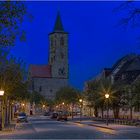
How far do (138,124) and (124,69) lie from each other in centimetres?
4761

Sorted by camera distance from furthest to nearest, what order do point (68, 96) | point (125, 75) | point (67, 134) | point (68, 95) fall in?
point (68, 95), point (68, 96), point (125, 75), point (67, 134)

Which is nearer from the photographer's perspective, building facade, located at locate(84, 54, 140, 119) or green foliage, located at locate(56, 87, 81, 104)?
building facade, located at locate(84, 54, 140, 119)

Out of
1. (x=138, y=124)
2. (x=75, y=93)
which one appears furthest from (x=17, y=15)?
(x=75, y=93)

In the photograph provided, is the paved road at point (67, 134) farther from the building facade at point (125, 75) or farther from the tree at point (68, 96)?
the tree at point (68, 96)

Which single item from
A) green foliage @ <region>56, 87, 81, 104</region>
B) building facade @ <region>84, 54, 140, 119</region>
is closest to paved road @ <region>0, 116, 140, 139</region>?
building facade @ <region>84, 54, 140, 119</region>

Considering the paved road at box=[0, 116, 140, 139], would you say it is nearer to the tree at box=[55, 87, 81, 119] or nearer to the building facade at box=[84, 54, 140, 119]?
the building facade at box=[84, 54, 140, 119]

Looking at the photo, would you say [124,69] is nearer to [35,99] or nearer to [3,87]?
[3,87]

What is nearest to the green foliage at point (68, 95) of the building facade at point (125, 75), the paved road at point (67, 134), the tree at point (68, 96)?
the tree at point (68, 96)

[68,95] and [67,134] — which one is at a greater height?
[68,95]

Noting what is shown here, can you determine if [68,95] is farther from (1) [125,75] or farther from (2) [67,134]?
(2) [67,134]

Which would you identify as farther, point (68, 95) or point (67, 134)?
point (68, 95)

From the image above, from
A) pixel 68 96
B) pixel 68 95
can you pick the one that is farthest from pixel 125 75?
pixel 68 95

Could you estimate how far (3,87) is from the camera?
54.6 meters

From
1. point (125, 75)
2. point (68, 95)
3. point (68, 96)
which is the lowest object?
point (68, 96)
